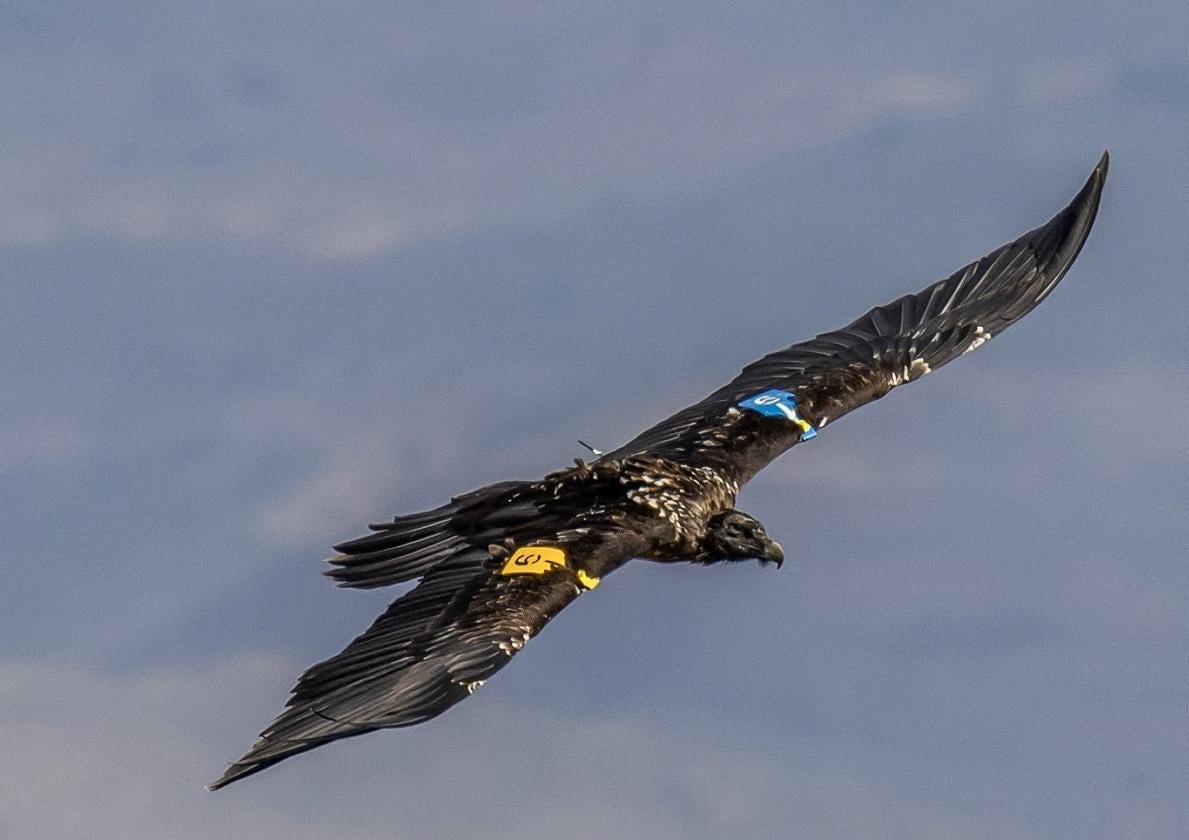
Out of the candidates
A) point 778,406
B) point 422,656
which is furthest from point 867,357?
point 422,656

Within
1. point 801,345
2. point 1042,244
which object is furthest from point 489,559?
point 1042,244

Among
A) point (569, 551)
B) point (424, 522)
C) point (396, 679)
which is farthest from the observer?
point (424, 522)

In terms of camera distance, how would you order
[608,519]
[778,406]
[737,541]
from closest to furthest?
1. [608,519]
2. [737,541]
3. [778,406]

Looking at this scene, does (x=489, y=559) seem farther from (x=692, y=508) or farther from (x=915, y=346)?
(x=915, y=346)

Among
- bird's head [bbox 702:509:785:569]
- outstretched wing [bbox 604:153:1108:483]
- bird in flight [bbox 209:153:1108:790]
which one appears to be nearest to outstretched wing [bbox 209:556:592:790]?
bird in flight [bbox 209:153:1108:790]

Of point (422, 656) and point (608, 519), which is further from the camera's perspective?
point (608, 519)

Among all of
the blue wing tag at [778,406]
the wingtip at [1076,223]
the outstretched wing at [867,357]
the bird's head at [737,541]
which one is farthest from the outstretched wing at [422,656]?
the wingtip at [1076,223]

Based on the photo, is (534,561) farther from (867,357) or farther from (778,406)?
(867,357)
